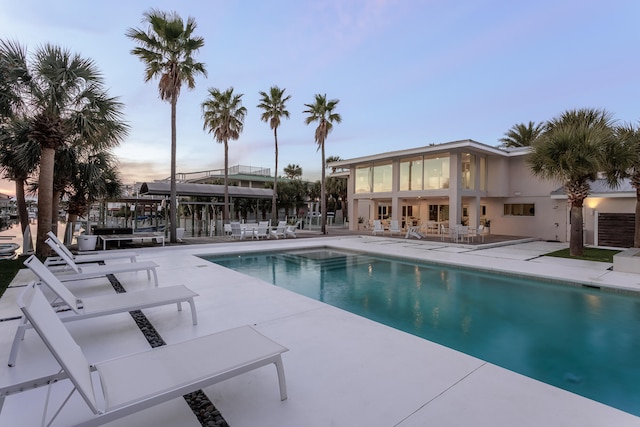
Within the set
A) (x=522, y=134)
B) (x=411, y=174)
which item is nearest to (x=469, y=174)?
(x=411, y=174)

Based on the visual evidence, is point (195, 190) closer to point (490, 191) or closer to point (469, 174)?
point (469, 174)

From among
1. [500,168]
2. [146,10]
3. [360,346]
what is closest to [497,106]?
[500,168]

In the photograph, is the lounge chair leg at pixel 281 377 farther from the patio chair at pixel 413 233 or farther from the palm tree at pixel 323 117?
the palm tree at pixel 323 117

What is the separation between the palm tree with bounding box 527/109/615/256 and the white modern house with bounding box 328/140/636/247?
4.83m

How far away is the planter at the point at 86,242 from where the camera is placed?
42.8ft

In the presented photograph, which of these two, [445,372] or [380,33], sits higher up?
[380,33]

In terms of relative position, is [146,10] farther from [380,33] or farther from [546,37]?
[546,37]

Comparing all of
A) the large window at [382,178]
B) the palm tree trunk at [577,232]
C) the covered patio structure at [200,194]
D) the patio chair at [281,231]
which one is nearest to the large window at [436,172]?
the large window at [382,178]

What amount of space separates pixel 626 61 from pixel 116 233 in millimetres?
27740

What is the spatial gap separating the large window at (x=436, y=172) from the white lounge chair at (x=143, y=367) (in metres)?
18.7

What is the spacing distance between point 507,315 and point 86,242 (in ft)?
49.0

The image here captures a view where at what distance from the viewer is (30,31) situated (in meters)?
12.4

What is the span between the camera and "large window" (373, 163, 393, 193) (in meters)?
23.1

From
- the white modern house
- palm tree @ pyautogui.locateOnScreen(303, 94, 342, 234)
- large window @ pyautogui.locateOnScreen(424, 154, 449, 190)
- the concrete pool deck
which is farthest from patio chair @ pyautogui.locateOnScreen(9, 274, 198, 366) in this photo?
large window @ pyautogui.locateOnScreen(424, 154, 449, 190)
